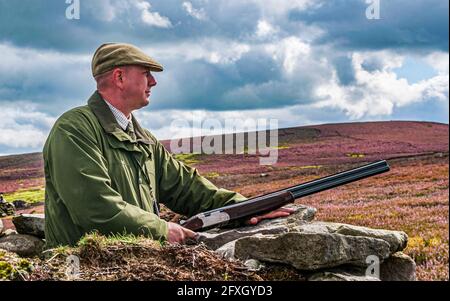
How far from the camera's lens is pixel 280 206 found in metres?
7.76

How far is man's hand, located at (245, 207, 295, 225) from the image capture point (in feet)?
25.5

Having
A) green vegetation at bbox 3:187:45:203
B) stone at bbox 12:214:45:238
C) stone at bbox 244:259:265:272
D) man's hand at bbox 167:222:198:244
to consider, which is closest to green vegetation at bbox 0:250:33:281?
man's hand at bbox 167:222:198:244

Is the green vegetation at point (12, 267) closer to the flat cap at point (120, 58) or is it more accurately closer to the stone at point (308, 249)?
the stone at point (308, 249)

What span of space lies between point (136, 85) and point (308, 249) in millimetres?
2535

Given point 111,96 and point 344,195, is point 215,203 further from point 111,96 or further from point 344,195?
point 344,195

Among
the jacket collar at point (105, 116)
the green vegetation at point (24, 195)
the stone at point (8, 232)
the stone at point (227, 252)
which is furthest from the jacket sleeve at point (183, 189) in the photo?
the green vegetation at point (24, 195)

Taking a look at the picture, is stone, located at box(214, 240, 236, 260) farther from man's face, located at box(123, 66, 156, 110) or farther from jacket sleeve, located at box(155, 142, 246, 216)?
man's face, located at box(123, 66, 156, 110)

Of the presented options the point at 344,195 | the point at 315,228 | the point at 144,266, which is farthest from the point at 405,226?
the point at 144,266

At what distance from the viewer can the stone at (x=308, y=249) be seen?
5855 millimetres

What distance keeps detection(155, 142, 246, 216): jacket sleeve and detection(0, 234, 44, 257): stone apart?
Result: 2.39m

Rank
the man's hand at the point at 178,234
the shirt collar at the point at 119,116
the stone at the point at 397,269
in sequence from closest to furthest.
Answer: the man's hand at the point at 178,234 < the stone at the point at 397,269 < the shirt collar at the point at 119,116

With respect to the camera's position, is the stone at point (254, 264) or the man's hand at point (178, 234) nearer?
the stone at point (254, 264)

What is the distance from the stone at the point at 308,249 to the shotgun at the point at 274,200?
4.42 feet

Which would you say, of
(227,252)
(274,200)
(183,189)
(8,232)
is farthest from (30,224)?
(227,252)
